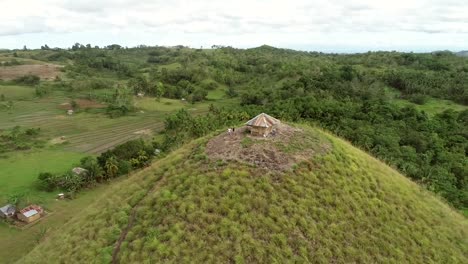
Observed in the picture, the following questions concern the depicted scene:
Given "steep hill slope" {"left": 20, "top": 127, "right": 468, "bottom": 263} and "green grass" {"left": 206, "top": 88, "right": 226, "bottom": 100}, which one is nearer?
"steep hill slope" {"left": 20, "top": 127, "right": 468, "bottom": 263}

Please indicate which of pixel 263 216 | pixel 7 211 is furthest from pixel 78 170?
pixel 263 216

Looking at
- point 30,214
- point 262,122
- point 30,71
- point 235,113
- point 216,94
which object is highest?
point 262,122

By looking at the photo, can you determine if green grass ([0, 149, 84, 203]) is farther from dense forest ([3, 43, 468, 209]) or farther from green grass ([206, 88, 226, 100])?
green grass ([206, 88, 226, 100])

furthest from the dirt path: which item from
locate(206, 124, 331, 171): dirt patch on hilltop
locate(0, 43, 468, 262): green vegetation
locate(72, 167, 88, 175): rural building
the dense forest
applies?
the dense forest

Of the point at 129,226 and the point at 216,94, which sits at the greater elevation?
the point at 129,226

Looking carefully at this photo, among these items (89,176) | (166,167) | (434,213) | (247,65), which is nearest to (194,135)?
(89,176)

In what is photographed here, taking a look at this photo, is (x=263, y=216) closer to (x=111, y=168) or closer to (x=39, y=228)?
(x=39, y=228)

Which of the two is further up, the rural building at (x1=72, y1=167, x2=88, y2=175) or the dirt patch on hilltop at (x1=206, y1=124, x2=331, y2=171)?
the dirt patch on hilltop at (x1=206, y1=124, x2=331, y2=171)
